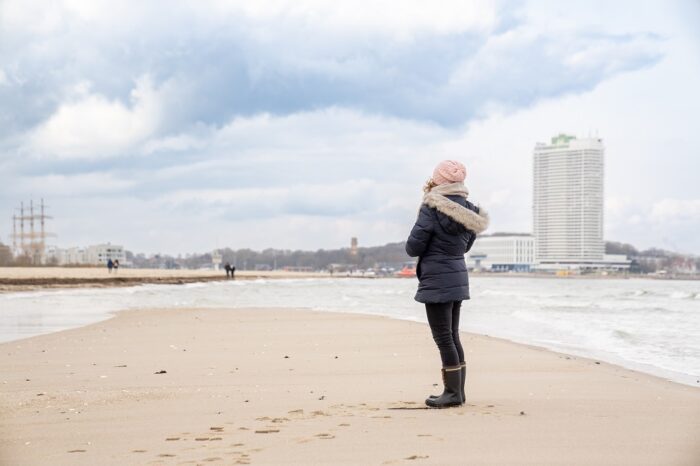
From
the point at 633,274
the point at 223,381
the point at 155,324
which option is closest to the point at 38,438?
the point at 223,381

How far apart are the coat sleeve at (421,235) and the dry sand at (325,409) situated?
1.04 metres

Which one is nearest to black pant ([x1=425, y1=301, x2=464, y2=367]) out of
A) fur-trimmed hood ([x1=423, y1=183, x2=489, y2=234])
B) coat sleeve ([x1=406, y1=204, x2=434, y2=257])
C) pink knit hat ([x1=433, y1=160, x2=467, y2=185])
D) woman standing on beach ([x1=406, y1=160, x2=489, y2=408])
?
woman standing on beach ([x1=406, y1=160, x2=489, y2=408])

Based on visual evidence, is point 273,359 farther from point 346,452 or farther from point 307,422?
point 346,452

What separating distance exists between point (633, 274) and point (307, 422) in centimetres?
19774

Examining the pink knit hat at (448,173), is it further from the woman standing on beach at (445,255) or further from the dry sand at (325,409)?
the dry sand at (325,409)

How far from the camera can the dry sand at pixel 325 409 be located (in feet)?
12.4

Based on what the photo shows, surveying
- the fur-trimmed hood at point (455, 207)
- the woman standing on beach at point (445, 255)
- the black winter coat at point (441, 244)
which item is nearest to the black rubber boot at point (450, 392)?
the woman standing on beach at point (445, 255)

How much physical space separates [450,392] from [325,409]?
0.84 metres

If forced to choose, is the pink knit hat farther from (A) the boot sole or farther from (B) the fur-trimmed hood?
(A) the boot sole

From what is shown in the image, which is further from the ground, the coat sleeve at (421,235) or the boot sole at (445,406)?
the coat sleeve at (421,235)

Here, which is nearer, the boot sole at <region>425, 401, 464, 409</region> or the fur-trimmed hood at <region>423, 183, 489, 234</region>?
the boot sole at <region>425, 401, 464, 409</region>

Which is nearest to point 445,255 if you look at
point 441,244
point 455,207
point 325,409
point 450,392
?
point 441,244

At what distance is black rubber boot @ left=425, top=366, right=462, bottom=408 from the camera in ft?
16.8

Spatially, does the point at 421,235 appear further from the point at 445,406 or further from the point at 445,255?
the point at 445,406
